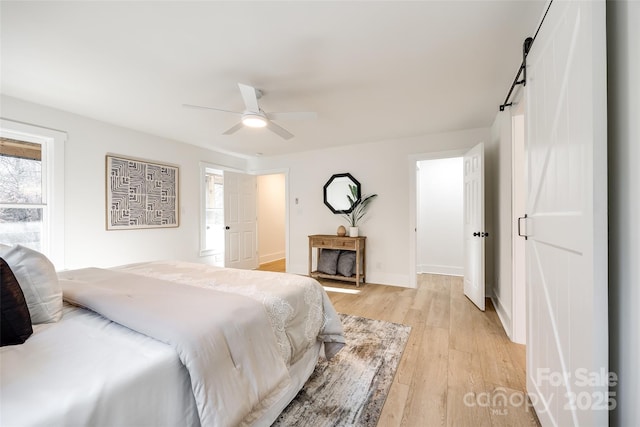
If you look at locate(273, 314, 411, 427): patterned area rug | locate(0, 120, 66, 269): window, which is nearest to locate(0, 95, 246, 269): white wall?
locate(0, 120, 66, 269): window

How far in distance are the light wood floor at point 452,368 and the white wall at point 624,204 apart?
2.50ft

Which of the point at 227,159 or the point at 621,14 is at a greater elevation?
the point at 227,159

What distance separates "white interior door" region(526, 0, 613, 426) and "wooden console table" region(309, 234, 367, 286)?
260 centimetres

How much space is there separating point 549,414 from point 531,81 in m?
1.75

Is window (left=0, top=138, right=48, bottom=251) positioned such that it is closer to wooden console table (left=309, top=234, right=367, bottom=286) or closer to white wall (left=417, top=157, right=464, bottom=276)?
wooden console table (left=309, top=234, right=367, bottom=286)

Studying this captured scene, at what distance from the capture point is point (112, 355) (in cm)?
87

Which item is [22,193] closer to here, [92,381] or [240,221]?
[240,221]

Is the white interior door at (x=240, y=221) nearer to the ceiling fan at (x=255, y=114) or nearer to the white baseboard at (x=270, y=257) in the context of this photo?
the white baseboard at (x=270, y=257)

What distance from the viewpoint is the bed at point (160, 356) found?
0.71 meters

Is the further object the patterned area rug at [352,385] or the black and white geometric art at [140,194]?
the black and white geometric art at [140,194]

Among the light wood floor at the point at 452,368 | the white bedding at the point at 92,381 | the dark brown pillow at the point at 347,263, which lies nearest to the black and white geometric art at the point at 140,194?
the dark brown pillow at the point at 347,263

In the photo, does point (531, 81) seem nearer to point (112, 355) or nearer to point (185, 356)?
point (185, 356)

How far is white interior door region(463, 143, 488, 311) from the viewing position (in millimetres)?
2984

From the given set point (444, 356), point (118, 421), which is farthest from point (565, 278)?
point (118, 421)
